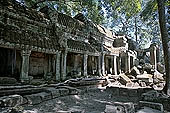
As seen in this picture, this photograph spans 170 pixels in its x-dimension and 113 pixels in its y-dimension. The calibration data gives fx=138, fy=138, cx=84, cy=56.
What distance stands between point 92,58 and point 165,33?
11755 millimetres

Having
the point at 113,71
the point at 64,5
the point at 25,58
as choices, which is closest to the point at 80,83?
the point at 25,58

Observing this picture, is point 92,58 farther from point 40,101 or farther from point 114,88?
point 40,101

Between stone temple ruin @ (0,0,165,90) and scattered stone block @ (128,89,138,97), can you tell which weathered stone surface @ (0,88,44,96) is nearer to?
stone temple ruin @ (0,0,165,90)

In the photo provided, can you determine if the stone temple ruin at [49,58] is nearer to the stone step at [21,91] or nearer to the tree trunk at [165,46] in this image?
the stone step at [21,91]

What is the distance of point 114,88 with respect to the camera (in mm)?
9914

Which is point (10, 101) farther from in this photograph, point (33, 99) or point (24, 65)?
point (24, 65)

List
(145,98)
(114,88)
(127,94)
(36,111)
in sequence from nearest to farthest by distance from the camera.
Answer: (36,111) → (145,98) → (127,94) → (114,88)

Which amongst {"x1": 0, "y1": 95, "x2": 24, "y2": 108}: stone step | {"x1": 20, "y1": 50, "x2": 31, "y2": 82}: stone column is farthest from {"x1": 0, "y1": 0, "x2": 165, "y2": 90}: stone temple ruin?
{"x1": 0, "y1": 95, "x2": 24, "y2": 108}: stone step

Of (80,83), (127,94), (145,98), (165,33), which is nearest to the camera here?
(145,98)

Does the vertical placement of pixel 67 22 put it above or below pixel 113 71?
above

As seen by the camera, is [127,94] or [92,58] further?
[92,58]

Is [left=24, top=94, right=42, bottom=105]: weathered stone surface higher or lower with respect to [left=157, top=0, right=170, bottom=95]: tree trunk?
lower

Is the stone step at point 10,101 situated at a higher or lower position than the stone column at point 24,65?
lower

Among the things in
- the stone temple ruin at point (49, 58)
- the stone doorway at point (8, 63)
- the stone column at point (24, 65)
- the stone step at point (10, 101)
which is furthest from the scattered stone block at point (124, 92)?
the stone doorway at point (8, 63)
